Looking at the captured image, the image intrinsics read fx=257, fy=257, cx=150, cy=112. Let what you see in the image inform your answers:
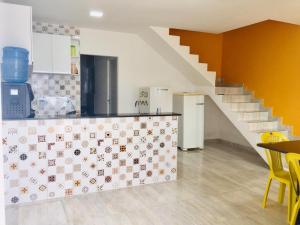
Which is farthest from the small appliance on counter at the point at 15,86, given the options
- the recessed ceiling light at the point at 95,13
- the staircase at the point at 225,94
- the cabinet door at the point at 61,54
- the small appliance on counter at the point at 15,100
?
the staircase at the point at 225,94

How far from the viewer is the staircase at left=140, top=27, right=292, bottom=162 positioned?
4703 mm

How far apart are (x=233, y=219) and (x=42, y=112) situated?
364cm

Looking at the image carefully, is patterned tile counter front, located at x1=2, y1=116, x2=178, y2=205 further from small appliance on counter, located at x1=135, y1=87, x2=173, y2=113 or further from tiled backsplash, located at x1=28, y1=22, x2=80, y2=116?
tiled backsplash, located at x1=28, y1=22, x2=80, y2=116

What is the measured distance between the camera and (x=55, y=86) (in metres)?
4.79

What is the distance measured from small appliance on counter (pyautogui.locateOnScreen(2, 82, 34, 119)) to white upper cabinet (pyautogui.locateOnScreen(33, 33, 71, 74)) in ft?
5.57

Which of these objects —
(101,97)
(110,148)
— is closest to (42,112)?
(101,97)

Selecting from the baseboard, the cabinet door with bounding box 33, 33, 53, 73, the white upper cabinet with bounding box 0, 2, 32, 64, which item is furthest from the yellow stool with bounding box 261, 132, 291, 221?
the cabinet door with bounding box 33, 33, 53, 73

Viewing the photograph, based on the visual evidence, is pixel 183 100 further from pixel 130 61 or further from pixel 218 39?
pixel 218 39

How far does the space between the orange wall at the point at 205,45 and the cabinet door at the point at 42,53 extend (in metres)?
2.66

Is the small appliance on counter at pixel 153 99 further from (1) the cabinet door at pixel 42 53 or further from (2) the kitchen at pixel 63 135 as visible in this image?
(1) the cabinet door at pixel 42 53

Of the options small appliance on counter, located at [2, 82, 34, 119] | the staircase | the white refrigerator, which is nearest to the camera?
small appliance on counter, located at [2, 82, 34, 119]

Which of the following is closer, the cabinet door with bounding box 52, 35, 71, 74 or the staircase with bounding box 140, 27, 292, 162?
the cabinet door with bounding box 52, 35, 71, 74

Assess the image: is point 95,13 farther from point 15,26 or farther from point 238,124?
point 238,124

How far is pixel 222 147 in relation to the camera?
5797 mm
